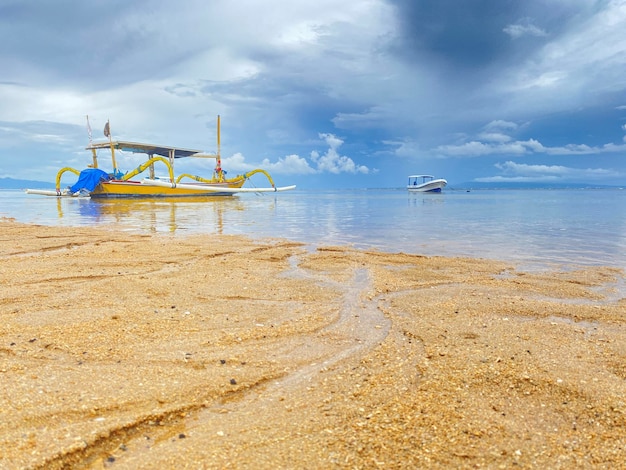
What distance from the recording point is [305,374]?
11.2ft

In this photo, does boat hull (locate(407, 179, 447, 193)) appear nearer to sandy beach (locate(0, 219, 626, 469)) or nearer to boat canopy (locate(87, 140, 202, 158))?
boat canopy (locate(87, 140, 202, 158))

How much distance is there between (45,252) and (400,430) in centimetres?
1022

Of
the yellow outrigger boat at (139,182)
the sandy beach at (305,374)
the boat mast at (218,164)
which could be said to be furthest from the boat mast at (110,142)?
the sandy beach at (305,374)

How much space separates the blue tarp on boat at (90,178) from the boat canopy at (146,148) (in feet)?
14.0

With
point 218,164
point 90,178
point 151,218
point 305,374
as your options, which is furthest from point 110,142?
point 305,374

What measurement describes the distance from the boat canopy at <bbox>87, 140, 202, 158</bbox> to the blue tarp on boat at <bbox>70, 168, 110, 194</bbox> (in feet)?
14.0

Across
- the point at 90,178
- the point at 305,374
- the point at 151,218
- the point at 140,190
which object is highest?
the point at 90,178

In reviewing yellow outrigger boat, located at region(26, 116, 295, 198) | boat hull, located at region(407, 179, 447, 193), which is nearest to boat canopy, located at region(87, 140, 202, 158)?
yellow outrigger boat, located at region(26, 116, 295, 198)

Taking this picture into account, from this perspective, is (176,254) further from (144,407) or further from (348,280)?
(144,407)

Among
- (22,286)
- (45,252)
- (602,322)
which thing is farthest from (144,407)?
(45,252)

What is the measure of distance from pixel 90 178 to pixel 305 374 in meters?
55.9

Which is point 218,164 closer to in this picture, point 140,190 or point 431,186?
point 140,190

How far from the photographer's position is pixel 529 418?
275cm

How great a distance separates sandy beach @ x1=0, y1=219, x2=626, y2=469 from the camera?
7.82 ft
